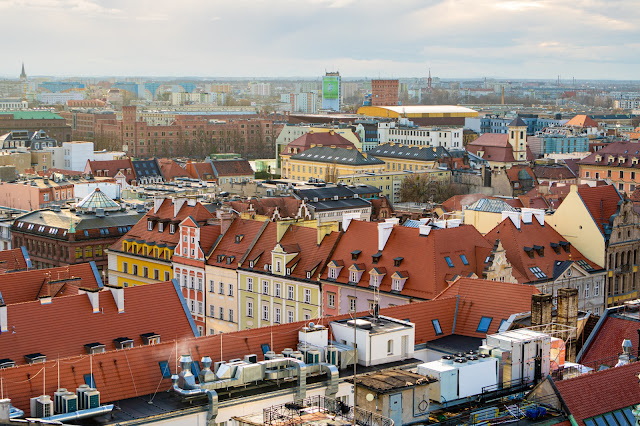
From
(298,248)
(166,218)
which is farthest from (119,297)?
(166,218)

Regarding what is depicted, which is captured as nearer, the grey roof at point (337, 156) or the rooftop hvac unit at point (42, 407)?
the rooftop hvac unit at point (42, 407)

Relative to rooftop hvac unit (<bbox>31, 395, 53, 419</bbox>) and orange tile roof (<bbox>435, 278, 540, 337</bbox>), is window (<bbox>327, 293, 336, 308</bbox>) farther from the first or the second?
rooftop hvac unit (<bbox>31, 395, 53, 419</bbox>)

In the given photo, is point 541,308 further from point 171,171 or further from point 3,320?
point 171,171

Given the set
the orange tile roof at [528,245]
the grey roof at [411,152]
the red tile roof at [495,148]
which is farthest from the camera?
the red tile roof at [495,148]

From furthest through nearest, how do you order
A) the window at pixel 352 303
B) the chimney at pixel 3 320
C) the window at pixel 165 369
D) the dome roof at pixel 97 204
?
1. the dome roof at pixel 97 204
2. the window at pixel 352 303
3. the chimney at pixel 3 320
4. the window at pixel 165 369

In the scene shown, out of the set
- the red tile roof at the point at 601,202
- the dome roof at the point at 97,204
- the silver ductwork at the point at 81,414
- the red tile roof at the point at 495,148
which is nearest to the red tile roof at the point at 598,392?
the silver ductwork at the point at 81,414

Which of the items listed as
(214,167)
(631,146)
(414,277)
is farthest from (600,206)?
(214,167)

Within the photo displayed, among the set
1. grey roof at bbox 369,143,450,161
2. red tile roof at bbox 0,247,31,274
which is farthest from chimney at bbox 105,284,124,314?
grey roof at bbox 369,143,450,161

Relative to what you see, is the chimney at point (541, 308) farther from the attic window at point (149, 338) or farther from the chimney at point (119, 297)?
the chimney at point (119, 297)
